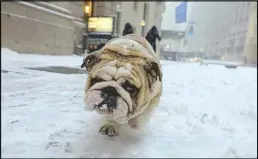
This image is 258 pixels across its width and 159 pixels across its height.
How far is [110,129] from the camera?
10.4ft

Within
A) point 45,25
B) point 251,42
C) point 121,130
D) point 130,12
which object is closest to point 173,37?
point 251,42

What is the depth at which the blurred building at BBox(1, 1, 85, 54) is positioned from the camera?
13186 millimetres

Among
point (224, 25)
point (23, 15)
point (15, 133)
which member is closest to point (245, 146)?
point (15, 133)

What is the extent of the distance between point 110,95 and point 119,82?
5.4 inches

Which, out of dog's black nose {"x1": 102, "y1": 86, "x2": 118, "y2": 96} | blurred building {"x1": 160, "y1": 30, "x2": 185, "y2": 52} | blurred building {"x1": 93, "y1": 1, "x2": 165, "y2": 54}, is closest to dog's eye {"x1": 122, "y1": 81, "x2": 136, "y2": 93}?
dog's black nose {"x1": 102, "y1": 86, "x2": 118, "y2": 96}

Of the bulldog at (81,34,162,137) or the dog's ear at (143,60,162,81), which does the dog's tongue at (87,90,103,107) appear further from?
the dog's ear at (143,60,162,81)

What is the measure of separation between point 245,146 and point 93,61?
1.57 metres

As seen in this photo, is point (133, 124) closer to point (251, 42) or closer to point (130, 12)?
point (130, 12)

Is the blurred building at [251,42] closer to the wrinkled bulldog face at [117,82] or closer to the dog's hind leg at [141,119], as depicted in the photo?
the dog's hind leg at [141,119]

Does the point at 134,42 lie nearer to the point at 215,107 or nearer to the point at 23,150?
the point at 23,150

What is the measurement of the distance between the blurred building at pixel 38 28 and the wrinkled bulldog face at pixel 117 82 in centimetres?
919

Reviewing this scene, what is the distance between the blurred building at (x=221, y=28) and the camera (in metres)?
43.3

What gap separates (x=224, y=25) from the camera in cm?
5294

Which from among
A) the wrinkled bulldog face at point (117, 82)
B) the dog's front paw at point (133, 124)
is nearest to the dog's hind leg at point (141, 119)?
the dog's front paw at point (133, 124)
